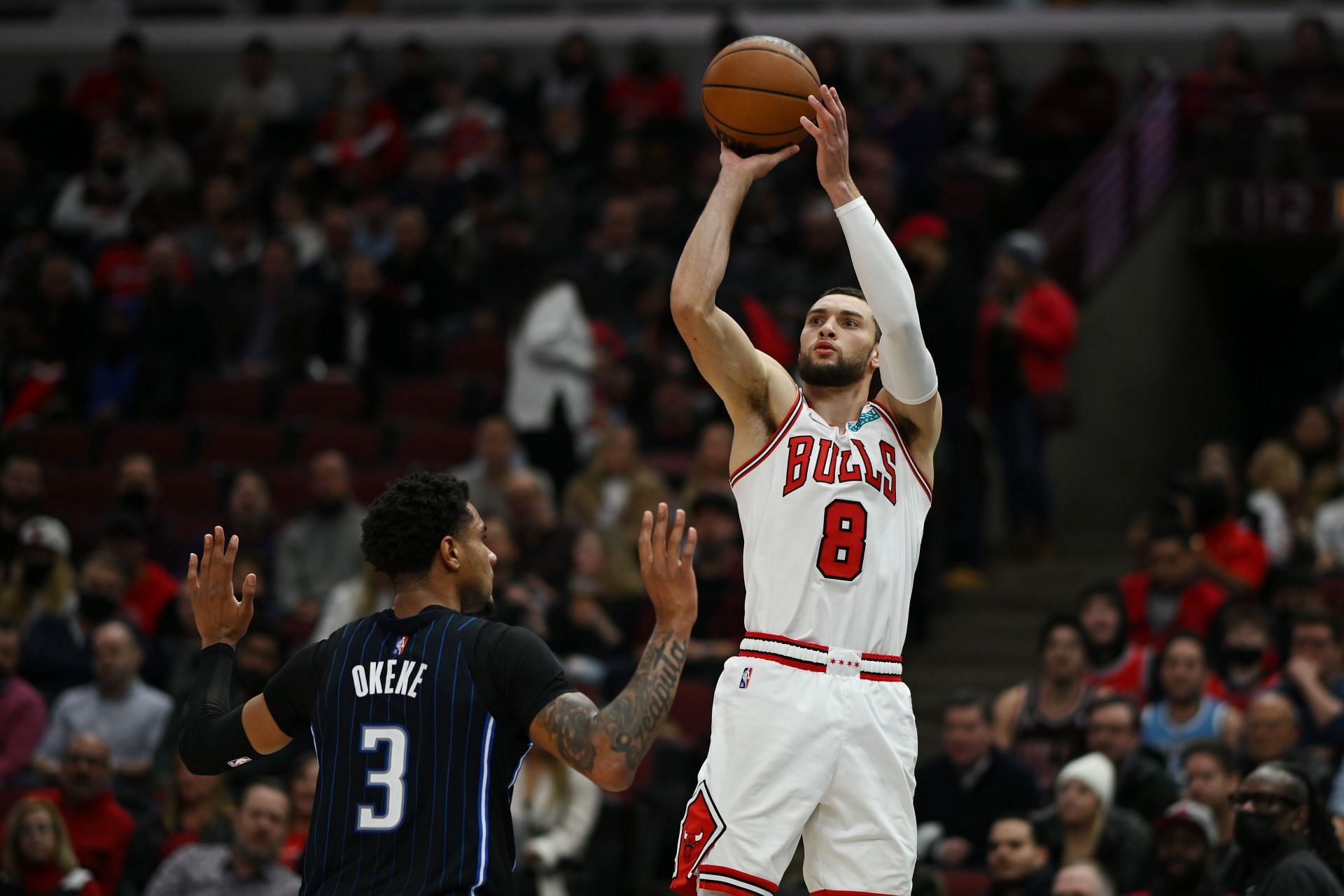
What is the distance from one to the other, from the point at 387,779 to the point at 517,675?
426 millimetres

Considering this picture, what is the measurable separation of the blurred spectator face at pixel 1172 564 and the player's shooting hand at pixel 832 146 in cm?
574

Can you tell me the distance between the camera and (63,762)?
10.1 m

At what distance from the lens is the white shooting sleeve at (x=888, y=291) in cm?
571

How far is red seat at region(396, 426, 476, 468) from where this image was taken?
1375 centimetres

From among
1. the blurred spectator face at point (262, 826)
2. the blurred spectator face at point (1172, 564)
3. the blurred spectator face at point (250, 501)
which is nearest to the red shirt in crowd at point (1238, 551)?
the blurred spectator face at point (1172, 564)

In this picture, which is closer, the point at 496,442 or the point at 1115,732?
the point at 1115,732

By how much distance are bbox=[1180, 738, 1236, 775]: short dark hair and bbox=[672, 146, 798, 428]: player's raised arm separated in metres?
3.80

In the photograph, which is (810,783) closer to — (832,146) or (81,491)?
(832,146)

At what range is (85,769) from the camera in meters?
9.94

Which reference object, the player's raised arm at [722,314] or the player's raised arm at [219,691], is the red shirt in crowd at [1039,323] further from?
the player's raised arm at [219,691]

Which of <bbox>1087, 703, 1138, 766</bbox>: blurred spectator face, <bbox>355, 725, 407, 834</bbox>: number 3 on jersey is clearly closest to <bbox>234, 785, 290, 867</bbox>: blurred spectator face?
<bbox>1087, 703, 1138, 766</bbox>: blurred spectator face

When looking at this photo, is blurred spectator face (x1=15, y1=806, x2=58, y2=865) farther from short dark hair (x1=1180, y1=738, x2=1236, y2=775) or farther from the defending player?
short dark hair (x1=1180, y1=738, x2=1236, y2=775)

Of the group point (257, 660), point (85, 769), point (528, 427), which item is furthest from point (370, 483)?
point (85, 769)

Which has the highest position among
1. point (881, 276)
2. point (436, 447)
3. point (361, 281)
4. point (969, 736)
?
point (361, 281)
